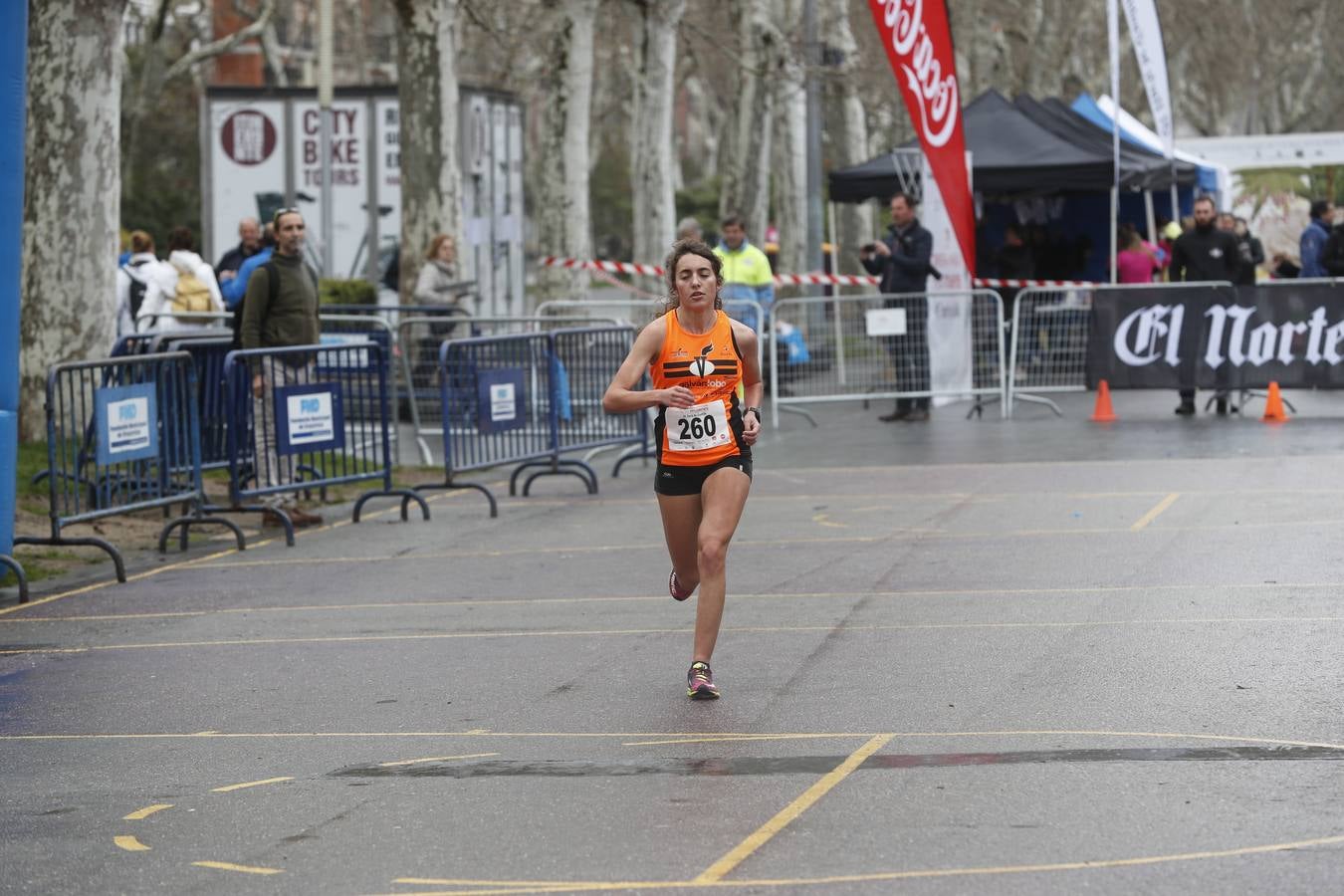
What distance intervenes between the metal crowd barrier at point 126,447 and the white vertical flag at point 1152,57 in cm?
1357

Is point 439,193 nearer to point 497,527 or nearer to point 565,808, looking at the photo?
point 497,527

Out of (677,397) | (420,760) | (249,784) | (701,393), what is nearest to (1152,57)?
(701,393)

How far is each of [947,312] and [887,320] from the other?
24.5 inches

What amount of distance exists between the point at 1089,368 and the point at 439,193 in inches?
303

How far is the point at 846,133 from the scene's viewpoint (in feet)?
141

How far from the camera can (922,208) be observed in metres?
22.4

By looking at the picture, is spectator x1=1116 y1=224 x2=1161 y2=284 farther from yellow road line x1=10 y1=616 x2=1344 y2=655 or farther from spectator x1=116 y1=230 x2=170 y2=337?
yellow road line x1=10 y1=616 x2=1344 y2=655

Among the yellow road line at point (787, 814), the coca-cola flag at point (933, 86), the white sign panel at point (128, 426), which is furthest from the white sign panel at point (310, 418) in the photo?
the coca-cola flag at point (933, 86)

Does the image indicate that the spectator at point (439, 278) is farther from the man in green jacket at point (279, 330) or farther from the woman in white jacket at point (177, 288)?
the man in green jacket at point (279, 330)

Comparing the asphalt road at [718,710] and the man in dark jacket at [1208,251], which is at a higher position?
the man in dark jacket at [1208,251]

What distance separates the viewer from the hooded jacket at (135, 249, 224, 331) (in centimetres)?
2019

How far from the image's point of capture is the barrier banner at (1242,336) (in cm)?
2036

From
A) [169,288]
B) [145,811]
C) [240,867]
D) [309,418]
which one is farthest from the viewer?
[169,288]

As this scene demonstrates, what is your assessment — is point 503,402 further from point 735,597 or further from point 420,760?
point 420,760
